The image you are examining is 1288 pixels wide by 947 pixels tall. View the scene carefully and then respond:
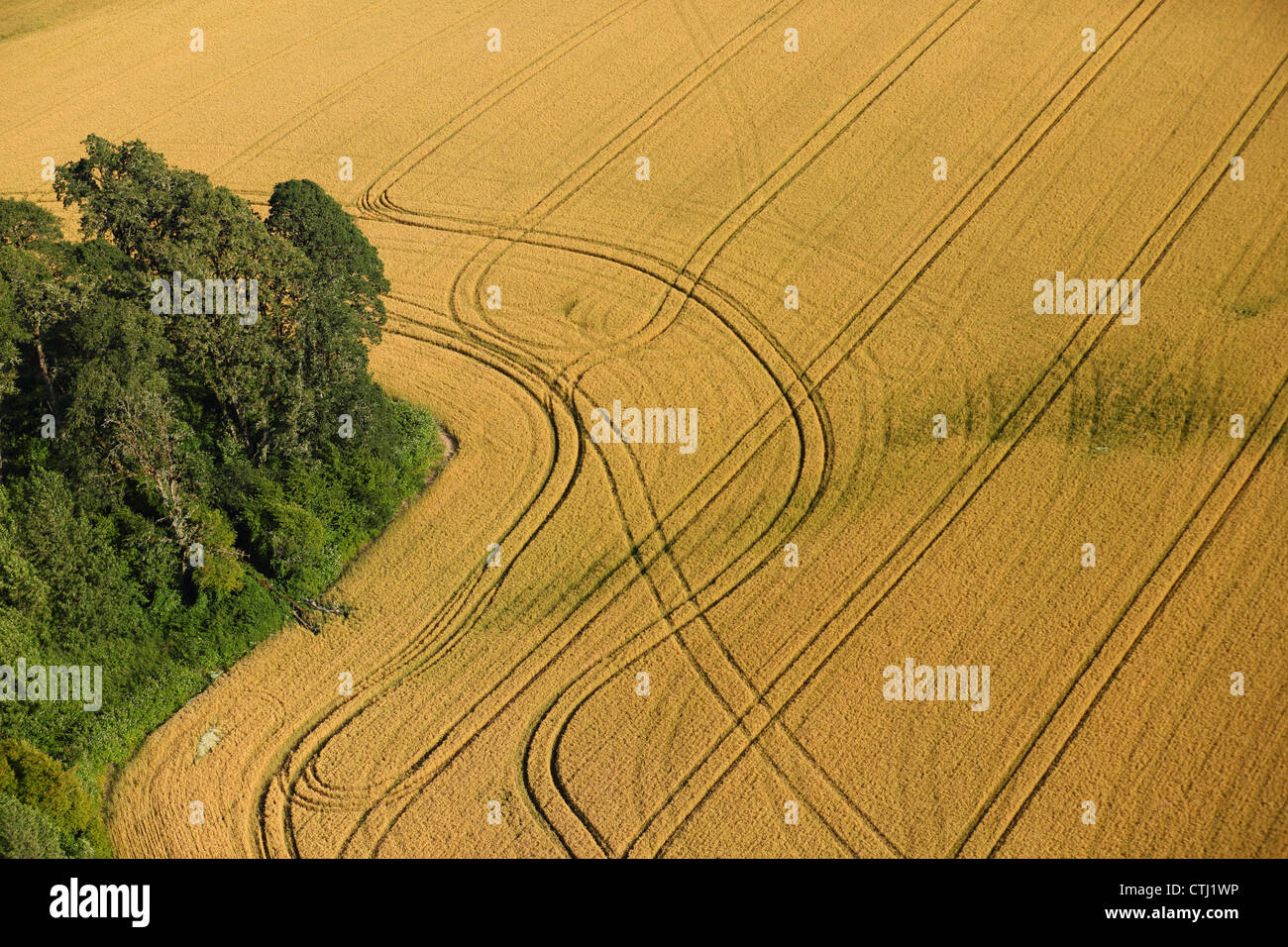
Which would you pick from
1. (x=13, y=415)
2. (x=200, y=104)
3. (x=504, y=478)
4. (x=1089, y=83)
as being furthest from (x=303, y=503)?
(x=1089, y=83)

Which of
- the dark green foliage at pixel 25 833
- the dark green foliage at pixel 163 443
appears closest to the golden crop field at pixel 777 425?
the dark green foliage at pixel 163 443

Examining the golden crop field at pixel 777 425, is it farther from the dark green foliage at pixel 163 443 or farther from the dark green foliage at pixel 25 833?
the dark green foliage at pixel 25 833

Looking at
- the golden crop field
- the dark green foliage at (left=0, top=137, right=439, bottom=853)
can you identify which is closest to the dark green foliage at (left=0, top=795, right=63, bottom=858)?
the dark green foliage at (left=0, top=137, right=439, bottom=853)

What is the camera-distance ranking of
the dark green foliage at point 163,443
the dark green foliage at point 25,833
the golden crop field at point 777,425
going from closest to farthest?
1. the dark green foliage at point 25,833
2. the golden crop field at point 777,425
3. the dark green foliage at point 163,443

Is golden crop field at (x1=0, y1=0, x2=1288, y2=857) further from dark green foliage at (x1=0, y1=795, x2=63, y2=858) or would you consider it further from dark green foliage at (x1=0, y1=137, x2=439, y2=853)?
dark green foliage at (x1=0, y1=795, x2=63, y2=858)

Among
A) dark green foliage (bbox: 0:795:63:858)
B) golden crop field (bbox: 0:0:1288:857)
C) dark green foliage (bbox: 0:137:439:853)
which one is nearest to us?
dark green foliage (bbox: 0:795:63:858)

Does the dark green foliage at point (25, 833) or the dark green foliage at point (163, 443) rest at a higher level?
the dark green foliage at point (163, 443)
